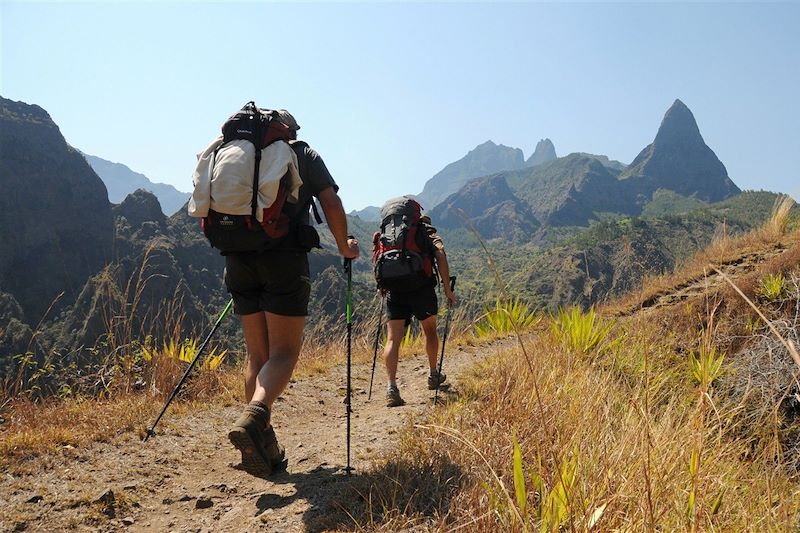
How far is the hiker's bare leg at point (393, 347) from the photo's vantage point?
14.2 feet

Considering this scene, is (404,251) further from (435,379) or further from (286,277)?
(286,277)

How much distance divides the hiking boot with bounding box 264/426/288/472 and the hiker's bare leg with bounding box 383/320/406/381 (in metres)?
1.57

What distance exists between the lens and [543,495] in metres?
1.62

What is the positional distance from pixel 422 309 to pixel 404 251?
571 millimetres

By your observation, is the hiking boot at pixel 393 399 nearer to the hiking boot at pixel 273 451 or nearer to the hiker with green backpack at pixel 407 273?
the hiker with green backpack at pixel 407 273

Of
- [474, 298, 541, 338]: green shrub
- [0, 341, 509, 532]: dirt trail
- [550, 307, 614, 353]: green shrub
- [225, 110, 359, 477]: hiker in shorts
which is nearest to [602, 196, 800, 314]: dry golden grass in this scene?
[474, 298, 541, 338]: green shrub

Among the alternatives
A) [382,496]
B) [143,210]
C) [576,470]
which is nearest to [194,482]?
[382,496]

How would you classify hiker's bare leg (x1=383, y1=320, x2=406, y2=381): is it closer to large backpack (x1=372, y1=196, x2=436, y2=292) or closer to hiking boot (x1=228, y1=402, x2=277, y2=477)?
large backpack (x1=372, y1=196, x2=436, y2=292)

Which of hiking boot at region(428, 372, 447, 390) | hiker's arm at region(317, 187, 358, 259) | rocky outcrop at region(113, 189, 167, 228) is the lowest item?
hiking boot at region(428, 372, 447, 390)

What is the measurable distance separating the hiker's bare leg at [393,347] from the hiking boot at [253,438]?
2011 mm

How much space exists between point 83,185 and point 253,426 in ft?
367

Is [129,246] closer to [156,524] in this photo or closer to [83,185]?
[83,185]

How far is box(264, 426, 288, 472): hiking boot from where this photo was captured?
2.42 metres

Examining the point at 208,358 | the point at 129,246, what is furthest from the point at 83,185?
the point at 208,358
